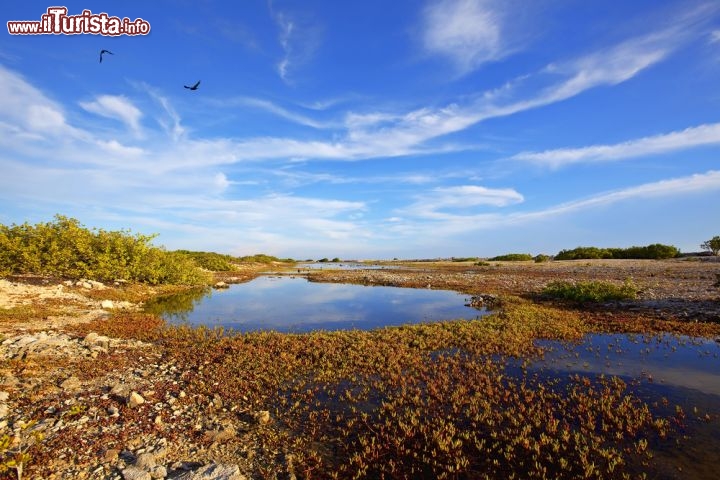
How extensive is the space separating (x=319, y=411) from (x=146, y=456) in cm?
433

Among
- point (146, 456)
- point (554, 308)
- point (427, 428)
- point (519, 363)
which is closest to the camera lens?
point (146, 456)

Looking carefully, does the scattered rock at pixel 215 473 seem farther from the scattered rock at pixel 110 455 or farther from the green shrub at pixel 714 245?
the green shrub at pixel 714 245

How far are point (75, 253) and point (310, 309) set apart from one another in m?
21.7

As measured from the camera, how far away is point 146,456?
7414mm

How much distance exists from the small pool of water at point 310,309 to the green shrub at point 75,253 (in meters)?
5.35

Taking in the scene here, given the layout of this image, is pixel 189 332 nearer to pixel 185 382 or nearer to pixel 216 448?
pixel 185 382

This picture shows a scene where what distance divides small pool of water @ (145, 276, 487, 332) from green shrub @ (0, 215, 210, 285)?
5.35 m

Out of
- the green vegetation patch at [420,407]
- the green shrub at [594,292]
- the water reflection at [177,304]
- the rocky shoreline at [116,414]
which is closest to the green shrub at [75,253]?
the water reflection at [177,304]

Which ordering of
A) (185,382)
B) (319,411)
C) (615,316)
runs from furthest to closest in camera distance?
1. (615,316)
2. (185,382)
3. (319,411)

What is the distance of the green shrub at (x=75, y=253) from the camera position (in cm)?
2894

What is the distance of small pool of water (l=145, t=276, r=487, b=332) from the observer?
77.0 feet

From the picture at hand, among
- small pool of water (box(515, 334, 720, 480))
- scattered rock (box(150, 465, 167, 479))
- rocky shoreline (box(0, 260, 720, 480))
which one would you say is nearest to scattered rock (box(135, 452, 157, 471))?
rocky shoreline (box(0, 260, 720, 480))

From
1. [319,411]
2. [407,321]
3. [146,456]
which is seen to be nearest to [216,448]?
[146,456]

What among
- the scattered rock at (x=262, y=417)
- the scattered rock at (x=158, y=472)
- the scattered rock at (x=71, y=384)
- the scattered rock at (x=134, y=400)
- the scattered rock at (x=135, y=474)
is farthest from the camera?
the scattered rock at (x=71, y=384)
